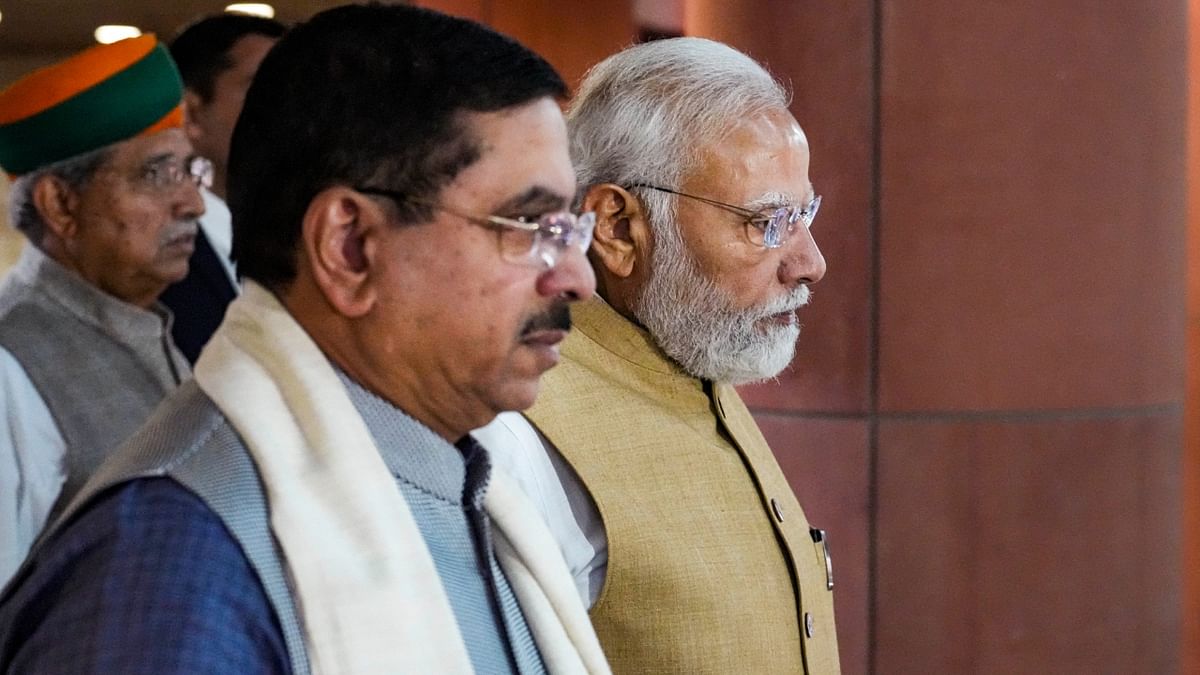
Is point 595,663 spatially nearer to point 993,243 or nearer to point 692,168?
point 692,168

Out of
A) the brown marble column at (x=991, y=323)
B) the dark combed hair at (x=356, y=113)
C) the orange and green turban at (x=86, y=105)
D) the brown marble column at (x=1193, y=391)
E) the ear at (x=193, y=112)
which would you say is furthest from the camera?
the brown marble column at (x=1193, y=391)

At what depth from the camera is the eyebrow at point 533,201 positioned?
117 cm

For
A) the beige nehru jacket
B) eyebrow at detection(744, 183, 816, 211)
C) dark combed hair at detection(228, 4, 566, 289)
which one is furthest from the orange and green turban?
dark combed hair at detection(228, 4, 566, 289)

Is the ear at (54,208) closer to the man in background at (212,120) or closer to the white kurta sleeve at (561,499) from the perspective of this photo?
the man in background at (212,120)

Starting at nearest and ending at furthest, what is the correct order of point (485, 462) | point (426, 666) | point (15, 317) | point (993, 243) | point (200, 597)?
point (200, 597)
point (426, 666)
point (485, 462)
point (15, 317)
point (993, 243)

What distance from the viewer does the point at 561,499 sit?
1763 mm

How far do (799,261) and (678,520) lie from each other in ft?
1.35

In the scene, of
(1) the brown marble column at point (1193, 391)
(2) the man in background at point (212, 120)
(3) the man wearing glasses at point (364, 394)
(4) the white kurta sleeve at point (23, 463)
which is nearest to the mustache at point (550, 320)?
(3) the man wearing glasses at point (364, 394)

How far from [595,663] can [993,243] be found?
2009 mm

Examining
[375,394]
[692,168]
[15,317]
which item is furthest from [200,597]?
[15,317]

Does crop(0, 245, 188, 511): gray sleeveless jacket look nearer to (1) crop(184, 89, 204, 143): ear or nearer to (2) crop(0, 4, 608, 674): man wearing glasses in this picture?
(1) crop(184, 89, 204, 143): ear

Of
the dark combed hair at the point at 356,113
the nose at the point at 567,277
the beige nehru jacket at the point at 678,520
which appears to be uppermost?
the dark combed hair at the point at 356,113

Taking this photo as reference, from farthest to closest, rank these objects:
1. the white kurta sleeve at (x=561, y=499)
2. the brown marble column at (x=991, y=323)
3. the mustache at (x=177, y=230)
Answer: the brown marble column at (x=991, y=323)
the mustache at (x=177, y=230)
the white kurta sleeve at (x=561, y=499)

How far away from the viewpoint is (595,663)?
1320 millimetres
